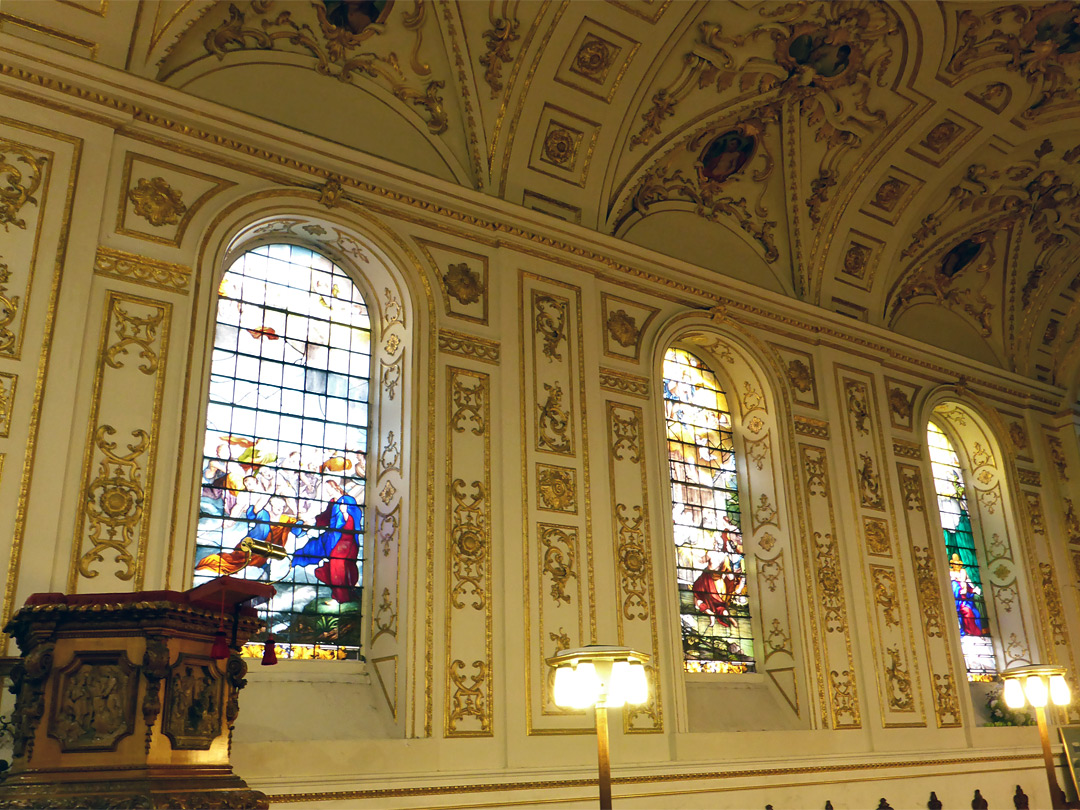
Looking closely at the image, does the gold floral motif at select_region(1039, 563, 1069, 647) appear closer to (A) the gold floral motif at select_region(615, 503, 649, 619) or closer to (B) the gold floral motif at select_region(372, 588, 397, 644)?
(A) the gold floral motif at select_region(615, 503, 649, 619)

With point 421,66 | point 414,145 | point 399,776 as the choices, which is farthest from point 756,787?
point 421,66

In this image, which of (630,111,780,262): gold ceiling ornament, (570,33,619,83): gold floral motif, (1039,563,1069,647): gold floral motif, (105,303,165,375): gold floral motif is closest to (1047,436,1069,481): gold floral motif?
(1039,563,1069,647): gold floral motif

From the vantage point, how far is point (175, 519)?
7.31m

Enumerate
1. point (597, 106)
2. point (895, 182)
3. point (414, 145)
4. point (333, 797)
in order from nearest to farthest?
point (333, 797), point (414, 145), point (597, 106), point (895, 182)

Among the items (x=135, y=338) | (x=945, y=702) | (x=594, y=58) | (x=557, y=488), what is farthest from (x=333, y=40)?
(x=945, y=702)

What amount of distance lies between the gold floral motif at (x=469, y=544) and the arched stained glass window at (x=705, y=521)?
236cm

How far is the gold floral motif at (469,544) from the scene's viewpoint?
28.0ft

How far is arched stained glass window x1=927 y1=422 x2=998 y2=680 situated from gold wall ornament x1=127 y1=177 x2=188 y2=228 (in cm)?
947

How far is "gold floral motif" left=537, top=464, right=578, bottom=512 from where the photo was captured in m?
9.29

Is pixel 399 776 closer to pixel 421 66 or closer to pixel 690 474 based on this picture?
pixel 690 474

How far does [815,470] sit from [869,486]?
2.92 feet

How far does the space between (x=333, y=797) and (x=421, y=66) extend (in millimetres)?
6472

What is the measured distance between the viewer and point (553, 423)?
9617 millimetres

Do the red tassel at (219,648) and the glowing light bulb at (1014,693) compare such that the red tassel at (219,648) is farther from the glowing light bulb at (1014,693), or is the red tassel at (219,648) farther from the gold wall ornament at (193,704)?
the glowing light bulb at (1014,693)
